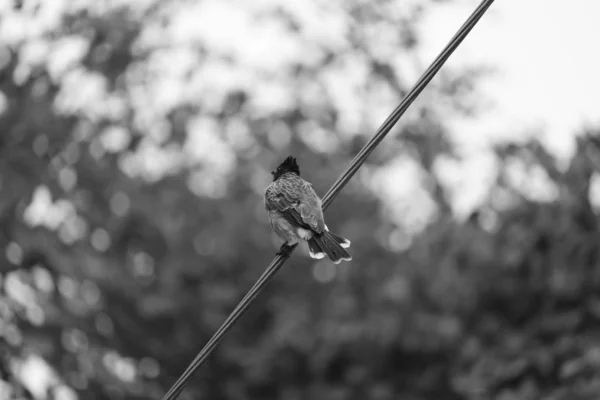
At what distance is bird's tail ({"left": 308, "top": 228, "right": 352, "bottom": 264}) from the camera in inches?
163

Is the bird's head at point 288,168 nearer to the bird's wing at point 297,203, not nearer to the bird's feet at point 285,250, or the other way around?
the bird's wing at point 297,203

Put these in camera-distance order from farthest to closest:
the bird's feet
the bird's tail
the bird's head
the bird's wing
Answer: the bird's head < the bird's wing < the bird's tail < the bird's feet

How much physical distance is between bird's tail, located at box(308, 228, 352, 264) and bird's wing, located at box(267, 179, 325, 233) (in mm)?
47

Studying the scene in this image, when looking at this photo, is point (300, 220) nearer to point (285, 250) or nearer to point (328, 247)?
point (328, 247)

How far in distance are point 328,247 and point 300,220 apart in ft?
0.81

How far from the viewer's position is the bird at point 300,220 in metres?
4.23

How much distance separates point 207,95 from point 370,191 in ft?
8.51

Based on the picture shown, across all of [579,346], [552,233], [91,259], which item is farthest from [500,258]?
[91,259]

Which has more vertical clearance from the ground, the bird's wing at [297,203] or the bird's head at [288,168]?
the bird's head at [288,168]

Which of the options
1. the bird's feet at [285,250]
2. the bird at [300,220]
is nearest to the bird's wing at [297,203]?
the bird at [300,220]

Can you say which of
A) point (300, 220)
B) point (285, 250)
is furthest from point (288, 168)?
point (285, 250)

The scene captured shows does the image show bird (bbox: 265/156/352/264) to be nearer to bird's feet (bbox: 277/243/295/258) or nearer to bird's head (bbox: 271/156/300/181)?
bird's feet (bbox: 277/243/295/258)

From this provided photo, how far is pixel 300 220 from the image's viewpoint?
439 cm

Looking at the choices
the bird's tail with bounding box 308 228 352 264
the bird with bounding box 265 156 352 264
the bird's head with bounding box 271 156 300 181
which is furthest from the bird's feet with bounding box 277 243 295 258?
the bird's head with bounding box 271 156 300 181
